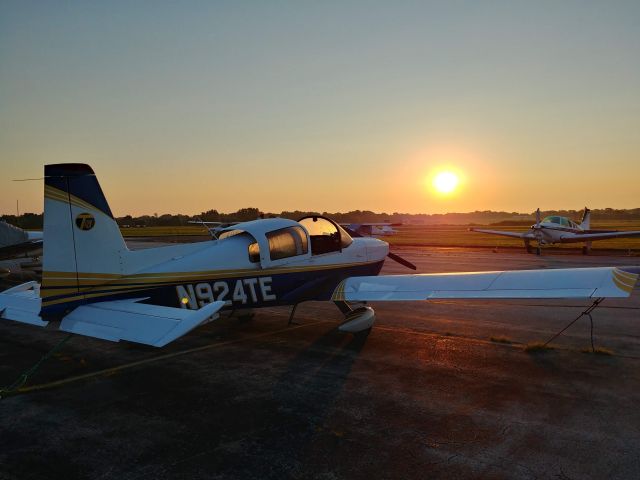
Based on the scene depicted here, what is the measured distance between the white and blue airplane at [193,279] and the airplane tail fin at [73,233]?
1 centimetres

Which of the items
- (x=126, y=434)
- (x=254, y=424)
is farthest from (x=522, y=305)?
(x=126, y=434)

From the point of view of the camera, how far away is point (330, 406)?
18.8 feet

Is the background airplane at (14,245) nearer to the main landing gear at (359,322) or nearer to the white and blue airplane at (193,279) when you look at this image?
the white and blue airplane at (193,279)

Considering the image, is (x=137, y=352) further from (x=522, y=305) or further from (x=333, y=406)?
(x=522, y=305)

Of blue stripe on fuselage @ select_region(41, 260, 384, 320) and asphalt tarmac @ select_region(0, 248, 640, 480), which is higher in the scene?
blue stripe on fuselage @ select_region(41, 260, 384, 320)

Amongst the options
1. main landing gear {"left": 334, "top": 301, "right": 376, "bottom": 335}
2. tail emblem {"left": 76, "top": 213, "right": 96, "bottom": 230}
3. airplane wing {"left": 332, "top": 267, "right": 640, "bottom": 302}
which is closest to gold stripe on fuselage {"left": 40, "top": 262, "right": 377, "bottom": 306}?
tail emblem {"left": 76, "top": 213, "right": 96, "bottom": 230}

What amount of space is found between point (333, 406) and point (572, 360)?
15.0 feet

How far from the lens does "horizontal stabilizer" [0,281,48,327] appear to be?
6543 millimetres

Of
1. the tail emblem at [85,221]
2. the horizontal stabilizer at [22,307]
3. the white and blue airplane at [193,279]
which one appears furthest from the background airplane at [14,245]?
the tail emblem at [85,221]

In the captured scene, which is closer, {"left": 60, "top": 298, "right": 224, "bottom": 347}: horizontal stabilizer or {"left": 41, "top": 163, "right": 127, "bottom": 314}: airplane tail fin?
{"left": 60, "top": 298, "right": 224, "bottom": 347}: horizontal stabilizer

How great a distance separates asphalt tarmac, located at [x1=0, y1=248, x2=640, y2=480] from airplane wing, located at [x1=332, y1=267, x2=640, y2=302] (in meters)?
1.06

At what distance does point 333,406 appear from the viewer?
18.8 feet

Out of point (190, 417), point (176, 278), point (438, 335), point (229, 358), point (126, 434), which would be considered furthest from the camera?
point (438, 335)

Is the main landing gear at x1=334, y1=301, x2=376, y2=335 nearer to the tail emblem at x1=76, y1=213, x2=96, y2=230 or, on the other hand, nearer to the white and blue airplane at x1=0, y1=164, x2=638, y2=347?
the white and blue airplane at x1=0, y1=164, x2=638, y2=347
